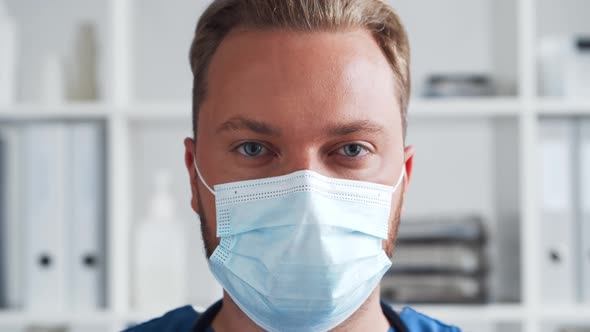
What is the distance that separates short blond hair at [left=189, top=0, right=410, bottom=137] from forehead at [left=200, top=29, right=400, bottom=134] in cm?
1

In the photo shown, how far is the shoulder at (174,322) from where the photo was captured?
3.72 feet

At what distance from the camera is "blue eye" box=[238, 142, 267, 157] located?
3.14 ft

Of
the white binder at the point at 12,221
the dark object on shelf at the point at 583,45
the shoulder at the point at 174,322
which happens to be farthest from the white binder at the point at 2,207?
the dark object on shelf at the point at 583,45

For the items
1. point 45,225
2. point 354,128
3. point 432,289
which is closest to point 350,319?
point 354,128

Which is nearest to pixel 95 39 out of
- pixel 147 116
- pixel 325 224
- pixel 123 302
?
pixel 147 116

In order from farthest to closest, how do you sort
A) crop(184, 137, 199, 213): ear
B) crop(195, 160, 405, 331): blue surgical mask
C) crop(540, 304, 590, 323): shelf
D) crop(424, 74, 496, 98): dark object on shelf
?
crop(424, 74, 496, 98): dark object on shelf < crop(540, 304, 590, 323): shelf < crop(184, 137, 199, 213): ear < crop(195, 160, 405, 331): blue surgical mask

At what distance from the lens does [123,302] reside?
170 cm

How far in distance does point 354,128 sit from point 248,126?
14 cm

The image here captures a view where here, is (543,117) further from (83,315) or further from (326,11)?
(83,315)

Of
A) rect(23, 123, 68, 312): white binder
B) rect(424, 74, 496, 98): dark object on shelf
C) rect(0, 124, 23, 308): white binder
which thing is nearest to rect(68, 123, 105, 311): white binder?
rect(23, 123, 68, 312): white binder

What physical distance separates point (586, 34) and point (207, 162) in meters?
1.48

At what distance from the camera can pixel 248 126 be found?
945 millimetres

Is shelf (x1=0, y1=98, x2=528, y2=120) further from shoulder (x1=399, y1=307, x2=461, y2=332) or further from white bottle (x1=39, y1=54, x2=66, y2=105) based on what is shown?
shoulder (x1=399, y1=307, x2=461, y2=332)

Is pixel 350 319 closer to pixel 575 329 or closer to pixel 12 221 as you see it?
pixel 12 221
